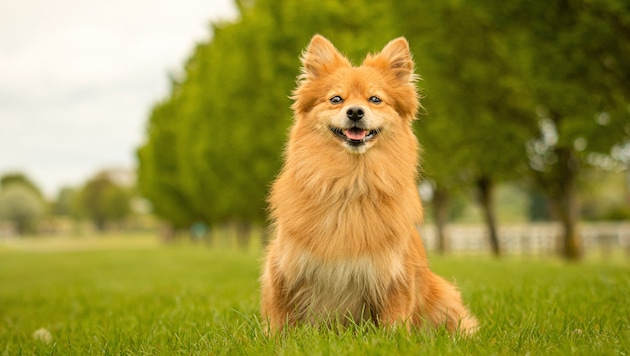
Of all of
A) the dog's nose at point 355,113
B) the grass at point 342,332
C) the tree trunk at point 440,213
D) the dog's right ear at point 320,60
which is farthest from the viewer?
the tree trunk at point 440,213

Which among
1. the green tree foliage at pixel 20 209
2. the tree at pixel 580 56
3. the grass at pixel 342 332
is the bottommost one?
the green tree foliage at pixel 20 209

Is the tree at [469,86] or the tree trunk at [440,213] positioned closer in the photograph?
the tree at [469,86]

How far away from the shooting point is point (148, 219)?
4934 inches

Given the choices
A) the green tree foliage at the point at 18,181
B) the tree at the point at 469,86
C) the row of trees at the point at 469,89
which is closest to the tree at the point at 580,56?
the row of trees at the point at 469,89

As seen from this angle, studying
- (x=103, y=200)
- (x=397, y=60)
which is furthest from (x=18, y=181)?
(x=397, y=60)

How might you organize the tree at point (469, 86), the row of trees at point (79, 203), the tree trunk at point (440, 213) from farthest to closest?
the row of trees at point (79, 203)
the tree trunk at point (440, 213)
the tree at point (469, 86)

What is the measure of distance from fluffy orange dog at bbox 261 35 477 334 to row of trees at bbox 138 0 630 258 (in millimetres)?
6840

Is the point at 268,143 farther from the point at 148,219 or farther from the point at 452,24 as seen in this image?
the point at 148,219

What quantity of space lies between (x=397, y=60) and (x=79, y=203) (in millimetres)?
106282

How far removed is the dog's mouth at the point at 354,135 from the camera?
4.64m

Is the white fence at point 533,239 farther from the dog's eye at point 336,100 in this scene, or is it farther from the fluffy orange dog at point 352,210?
the dog's eye at point 336,100

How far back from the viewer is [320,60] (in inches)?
198

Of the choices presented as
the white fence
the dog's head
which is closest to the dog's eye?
the dog's head

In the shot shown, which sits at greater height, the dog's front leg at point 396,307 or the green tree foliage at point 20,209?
the dog's front leg at point 396,307
